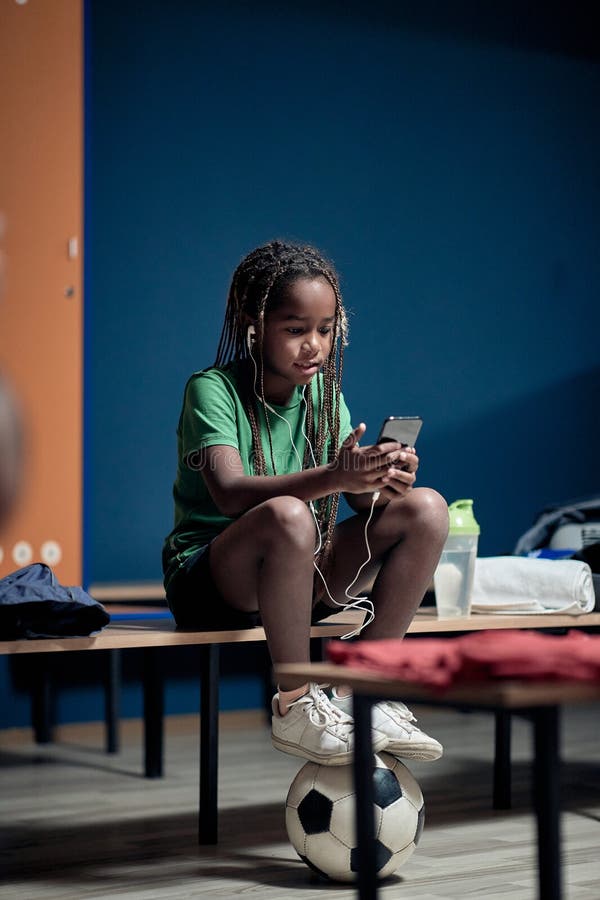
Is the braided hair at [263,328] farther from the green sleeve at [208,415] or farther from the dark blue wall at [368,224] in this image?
the dark blue wall at [368,224]

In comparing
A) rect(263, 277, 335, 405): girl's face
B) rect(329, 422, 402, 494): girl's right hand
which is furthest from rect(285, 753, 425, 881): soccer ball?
rect(263, 277, 335, 405): girl's face

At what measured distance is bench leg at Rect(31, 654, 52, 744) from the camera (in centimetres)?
284

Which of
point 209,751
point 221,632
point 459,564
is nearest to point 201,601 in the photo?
point 221,632

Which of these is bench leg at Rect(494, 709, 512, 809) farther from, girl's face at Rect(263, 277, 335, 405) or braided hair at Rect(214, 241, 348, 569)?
girl's face at Rect(263, 277, 335, 405)

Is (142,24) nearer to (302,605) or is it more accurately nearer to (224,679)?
(224,679)

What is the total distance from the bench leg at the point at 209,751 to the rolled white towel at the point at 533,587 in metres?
0.57

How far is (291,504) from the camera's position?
1575mm

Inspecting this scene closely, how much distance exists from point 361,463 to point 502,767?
81 cm

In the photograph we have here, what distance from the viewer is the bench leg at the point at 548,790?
0.86 meters

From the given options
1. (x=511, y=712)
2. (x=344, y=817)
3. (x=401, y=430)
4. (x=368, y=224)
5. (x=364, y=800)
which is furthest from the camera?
(x=368, y=224)

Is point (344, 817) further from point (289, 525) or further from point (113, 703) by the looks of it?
point (113, 703)

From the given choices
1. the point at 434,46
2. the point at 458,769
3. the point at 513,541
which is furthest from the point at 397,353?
the point at 458,769

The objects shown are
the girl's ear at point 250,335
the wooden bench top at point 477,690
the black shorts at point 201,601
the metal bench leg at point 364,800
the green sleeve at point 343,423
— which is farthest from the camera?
the green sleeve at point 343,423

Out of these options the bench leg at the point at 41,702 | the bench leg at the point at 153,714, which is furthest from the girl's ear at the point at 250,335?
the bench leg at the point at 41,702
